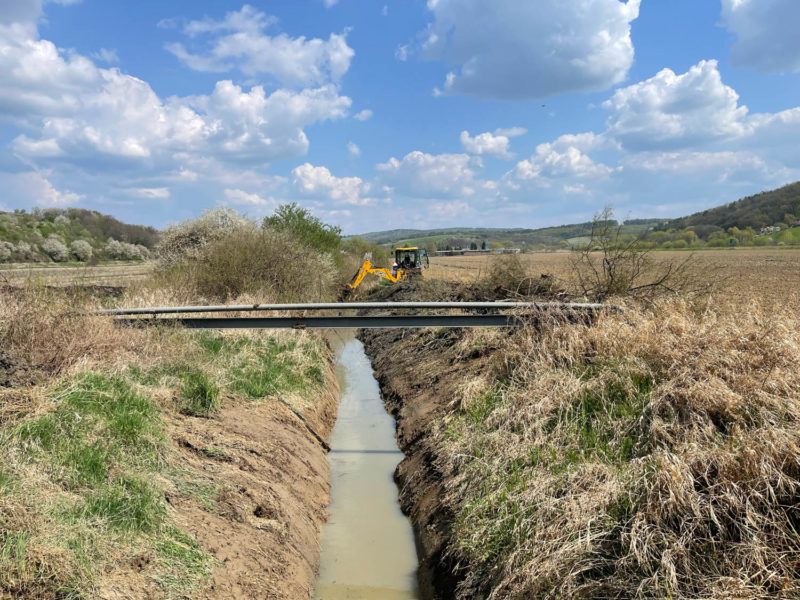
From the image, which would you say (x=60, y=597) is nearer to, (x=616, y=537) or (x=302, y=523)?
(x=302, y=523)

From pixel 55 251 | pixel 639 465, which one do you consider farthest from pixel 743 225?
pixel 639 465

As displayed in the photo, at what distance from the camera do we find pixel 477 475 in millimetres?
6293

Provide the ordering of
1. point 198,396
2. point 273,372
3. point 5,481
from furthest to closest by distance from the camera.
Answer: point 273,372, point 198,396, point 5,481

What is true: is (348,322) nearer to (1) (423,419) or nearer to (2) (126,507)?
(1) (423,419)

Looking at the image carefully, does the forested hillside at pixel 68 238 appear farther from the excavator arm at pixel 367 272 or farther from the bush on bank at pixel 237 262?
the excavator arm at pixel 367 272

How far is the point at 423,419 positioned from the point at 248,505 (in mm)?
4586

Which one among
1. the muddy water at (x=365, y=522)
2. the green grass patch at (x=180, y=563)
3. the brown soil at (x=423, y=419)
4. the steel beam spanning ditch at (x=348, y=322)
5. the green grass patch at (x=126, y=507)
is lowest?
the muddy water at (x=365, y=522)

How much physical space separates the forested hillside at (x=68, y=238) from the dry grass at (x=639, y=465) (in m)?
9.61

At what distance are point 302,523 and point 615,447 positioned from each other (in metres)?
3.85

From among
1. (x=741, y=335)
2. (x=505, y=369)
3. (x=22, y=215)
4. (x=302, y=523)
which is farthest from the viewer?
(x=22, y=215)

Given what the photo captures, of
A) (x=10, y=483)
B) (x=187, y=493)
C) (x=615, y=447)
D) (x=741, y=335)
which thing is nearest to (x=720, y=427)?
(x=615, y=447)

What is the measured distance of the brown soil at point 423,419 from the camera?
19.8 ft

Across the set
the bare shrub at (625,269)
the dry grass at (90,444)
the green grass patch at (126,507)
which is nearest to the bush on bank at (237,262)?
the dry grass at (90,444)

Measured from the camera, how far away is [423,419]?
9719mm
